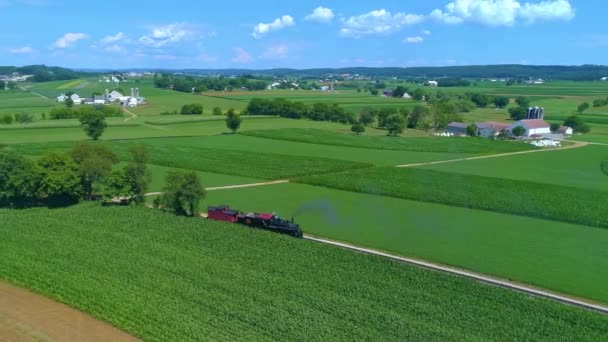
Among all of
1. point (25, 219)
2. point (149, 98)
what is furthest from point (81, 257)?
point (149, 98)

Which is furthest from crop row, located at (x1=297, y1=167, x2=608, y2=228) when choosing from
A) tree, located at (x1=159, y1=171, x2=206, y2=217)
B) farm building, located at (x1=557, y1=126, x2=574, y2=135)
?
farm building, located at (x1=557, y1=126, x2=574, y2=135)

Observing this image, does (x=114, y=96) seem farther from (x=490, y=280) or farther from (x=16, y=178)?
(x=490, y=280)

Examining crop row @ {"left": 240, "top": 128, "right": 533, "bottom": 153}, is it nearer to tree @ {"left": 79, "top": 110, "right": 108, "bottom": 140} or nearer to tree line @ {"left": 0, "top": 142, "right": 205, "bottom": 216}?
tree @ {"left": 79, "top": 110, "right": 108, "bottom": 140}

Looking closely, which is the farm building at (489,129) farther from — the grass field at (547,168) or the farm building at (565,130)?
the grass field at (547,168)

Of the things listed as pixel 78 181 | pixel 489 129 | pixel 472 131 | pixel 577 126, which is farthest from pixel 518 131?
pixel 78 181

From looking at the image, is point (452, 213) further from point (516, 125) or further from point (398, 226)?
point (516, 125)
